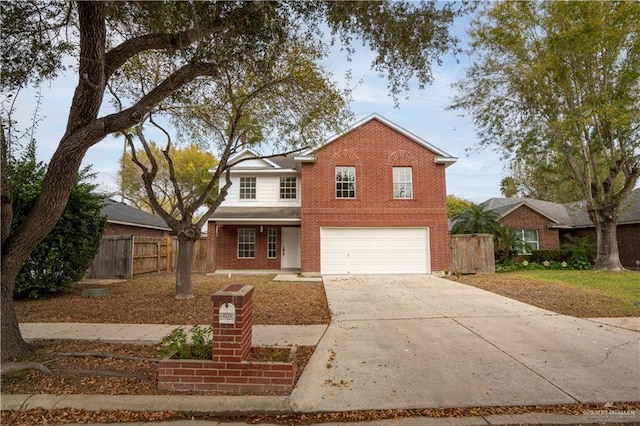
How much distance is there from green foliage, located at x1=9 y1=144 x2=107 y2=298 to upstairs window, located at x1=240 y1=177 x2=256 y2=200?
7.05 meters

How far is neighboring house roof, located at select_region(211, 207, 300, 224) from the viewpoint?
1587 cm

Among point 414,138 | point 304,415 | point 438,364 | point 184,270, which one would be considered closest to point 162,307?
point 184,270

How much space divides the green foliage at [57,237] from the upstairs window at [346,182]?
9.24m

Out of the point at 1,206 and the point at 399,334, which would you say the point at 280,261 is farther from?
the point at 1,206

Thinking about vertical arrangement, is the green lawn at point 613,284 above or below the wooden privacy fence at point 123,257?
below

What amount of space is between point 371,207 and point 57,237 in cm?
1148

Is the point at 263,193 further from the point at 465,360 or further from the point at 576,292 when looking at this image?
the point at 465,360

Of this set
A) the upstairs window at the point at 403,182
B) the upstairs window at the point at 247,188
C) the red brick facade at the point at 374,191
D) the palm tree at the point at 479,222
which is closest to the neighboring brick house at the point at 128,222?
the upstairs window at the point at 247,188

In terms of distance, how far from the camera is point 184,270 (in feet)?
31.7

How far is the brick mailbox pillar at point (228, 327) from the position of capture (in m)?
3.86

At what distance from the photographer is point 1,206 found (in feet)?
15.2

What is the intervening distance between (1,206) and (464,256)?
51.3 ft

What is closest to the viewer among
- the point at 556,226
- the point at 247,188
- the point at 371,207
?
the point at 371,207

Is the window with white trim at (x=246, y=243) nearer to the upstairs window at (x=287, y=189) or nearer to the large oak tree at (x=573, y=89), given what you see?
the upstairs window at (x=287, y=189)
